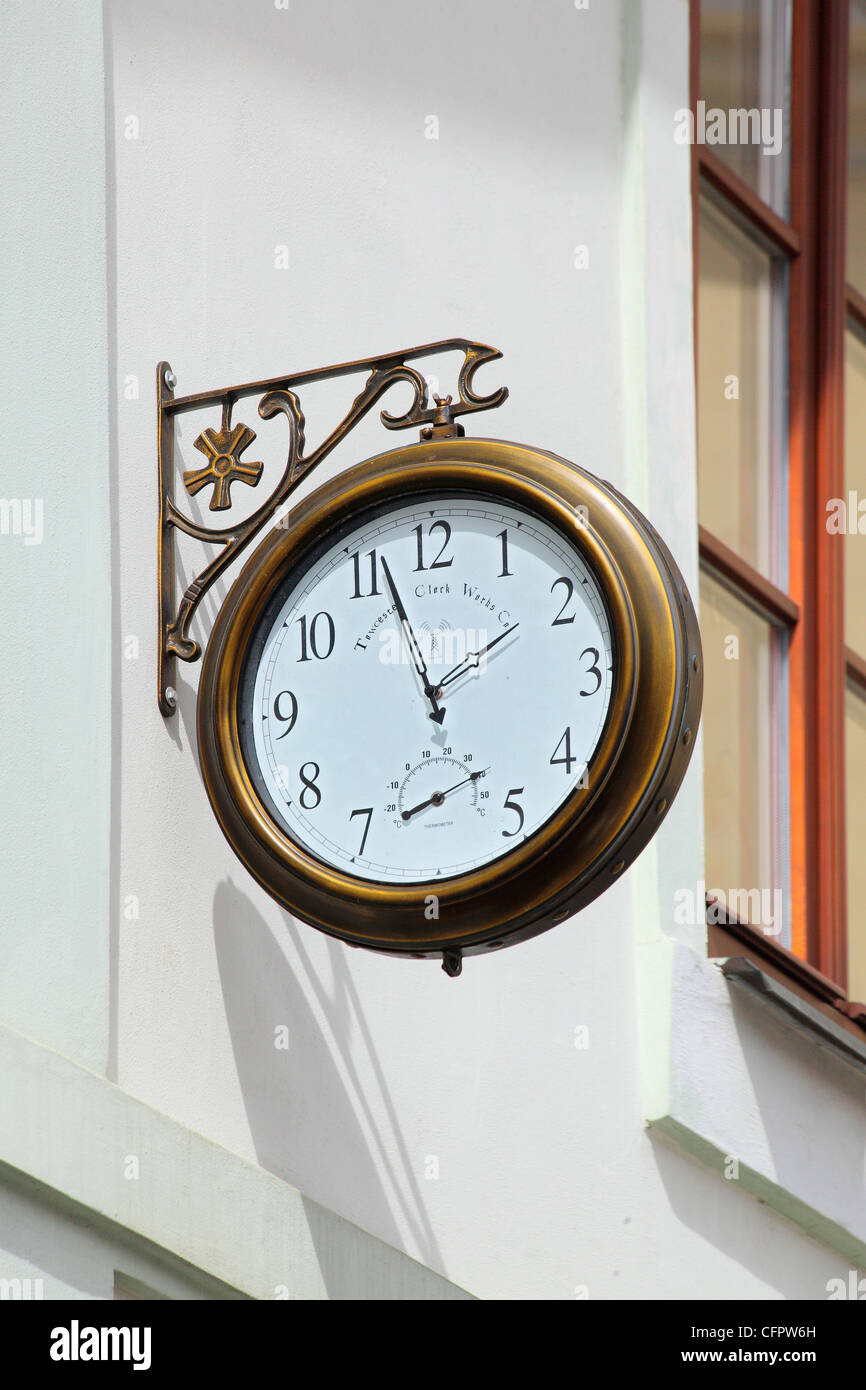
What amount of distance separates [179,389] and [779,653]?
216cm

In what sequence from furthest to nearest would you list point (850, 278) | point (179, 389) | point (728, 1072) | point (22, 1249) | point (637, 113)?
1. point (850, 278)
2. point (637, 113)
3. point (728, 1072)
4. point (179, 389)
5. point (22, 1249)

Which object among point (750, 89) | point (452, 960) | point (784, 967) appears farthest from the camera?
point (750, 89)

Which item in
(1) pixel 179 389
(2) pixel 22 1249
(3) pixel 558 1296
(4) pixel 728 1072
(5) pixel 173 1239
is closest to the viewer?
(2) pixel 22 1249

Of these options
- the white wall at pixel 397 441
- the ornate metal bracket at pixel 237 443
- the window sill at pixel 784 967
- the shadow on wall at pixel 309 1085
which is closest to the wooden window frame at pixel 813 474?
the window sill at pixel 784 967

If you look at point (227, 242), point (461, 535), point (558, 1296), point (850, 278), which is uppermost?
point (850, 278)

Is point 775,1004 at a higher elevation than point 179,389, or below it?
below

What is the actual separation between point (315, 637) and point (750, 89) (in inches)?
123

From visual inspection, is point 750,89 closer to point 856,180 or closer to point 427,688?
point 856,180

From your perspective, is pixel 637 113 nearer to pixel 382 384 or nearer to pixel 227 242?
pixel 227 242

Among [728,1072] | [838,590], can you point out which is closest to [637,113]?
[838,590]

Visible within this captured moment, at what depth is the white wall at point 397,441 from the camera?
4133 mm

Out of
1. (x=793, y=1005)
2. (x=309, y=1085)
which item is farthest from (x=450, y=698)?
(x=793, y=1005)

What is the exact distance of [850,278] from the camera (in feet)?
21.9

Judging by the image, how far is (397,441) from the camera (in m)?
4.81
